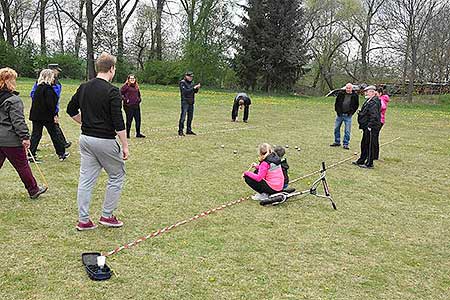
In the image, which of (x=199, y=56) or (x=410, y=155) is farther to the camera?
(x=199, y=56)

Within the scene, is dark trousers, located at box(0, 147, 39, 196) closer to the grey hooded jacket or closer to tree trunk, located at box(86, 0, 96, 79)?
the grey hooded jacket

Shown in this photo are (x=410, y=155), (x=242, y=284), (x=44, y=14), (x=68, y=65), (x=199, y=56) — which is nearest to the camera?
(x=242, y=284)

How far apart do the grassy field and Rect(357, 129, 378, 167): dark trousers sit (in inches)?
12.0

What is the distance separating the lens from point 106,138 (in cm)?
461

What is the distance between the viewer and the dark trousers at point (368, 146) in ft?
30.1

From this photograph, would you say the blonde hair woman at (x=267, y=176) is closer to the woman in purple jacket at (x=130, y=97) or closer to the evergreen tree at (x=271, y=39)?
the woman in purple jacket at (x=130, y=97)

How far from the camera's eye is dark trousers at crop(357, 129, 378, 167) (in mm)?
9188

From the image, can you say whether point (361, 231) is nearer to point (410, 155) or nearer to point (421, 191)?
point (421, 191)

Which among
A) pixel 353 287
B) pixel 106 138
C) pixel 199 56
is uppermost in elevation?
pixel 199 56

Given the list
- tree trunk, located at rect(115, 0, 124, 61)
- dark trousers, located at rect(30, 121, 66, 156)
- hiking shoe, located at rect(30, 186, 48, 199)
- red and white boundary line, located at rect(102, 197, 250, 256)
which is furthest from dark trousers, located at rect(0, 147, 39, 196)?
tree trunk, located at rect(115, 0, 124, 61)

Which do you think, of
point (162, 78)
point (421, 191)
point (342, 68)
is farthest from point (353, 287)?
point (342, 68)

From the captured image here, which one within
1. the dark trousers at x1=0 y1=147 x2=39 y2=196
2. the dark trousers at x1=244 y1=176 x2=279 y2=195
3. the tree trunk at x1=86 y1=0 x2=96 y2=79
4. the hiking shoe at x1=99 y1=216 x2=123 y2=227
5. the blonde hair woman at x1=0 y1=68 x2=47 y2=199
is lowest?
the hiking shoe at x1=99 y1=216 x2=123 y2=227

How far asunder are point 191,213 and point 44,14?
44.2 m

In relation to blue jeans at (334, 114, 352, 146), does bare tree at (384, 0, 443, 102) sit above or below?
above
